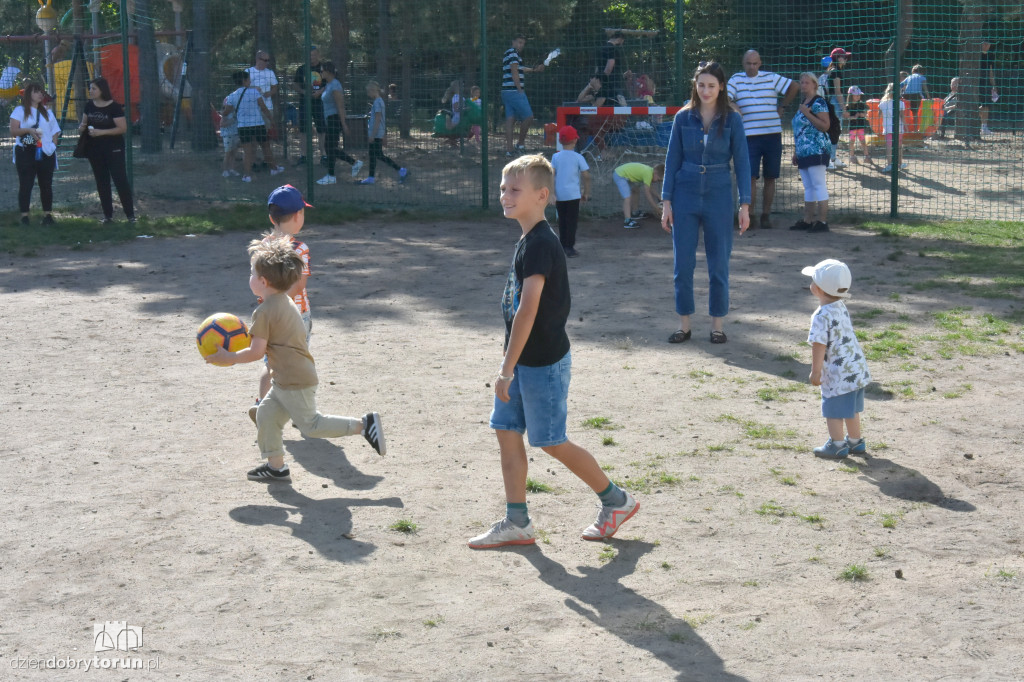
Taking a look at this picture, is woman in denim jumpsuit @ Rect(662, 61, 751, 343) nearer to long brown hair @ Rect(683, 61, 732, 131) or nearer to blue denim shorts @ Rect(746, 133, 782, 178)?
long brown hair @ Rect(683, 61, 732, 131)

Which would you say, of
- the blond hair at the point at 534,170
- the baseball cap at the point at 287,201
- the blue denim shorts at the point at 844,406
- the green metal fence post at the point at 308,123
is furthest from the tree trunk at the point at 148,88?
the blond hair at the point at 534,170

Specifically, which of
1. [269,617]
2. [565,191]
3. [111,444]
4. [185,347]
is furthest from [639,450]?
[565,191]

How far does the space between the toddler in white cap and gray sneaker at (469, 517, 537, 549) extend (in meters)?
1.88

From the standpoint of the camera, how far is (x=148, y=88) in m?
19.2

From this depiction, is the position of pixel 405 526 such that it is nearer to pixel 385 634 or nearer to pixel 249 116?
pixel 385 634

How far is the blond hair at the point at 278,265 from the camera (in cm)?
533

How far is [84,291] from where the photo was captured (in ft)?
33.9

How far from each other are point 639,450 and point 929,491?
1.50 m

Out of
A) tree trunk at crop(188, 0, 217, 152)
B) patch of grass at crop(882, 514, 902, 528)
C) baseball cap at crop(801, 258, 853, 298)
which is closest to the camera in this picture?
patch of grass at crop(882, 514, 902, 528)

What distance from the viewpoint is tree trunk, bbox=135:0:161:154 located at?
18.7 metres

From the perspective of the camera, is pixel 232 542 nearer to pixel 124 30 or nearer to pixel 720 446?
pixel 720 446

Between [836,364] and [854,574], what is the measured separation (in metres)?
1.63

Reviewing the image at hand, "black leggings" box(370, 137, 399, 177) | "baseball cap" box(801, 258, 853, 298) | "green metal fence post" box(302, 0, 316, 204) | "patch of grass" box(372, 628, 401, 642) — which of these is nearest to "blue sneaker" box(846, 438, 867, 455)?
"baseball cap" box(801, 258, 853, 298)

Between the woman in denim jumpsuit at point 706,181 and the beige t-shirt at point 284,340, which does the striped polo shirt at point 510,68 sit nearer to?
the woman in denim jumpsuit at point 706,181
